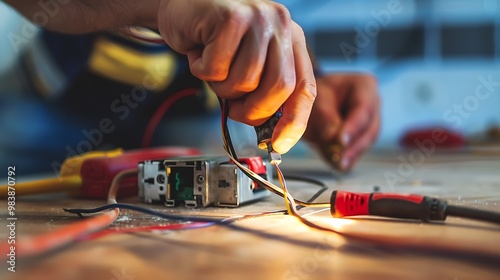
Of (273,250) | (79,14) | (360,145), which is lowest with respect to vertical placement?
(273,250)

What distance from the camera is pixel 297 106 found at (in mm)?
638

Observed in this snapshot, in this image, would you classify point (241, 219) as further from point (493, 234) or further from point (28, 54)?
point (28, 54)

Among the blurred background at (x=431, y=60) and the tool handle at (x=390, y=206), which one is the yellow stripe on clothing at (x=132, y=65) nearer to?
the tool handle at (x=390, y=206)

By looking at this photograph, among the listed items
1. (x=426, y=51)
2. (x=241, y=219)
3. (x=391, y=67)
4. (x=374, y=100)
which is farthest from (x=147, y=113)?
(x=426, y=51)

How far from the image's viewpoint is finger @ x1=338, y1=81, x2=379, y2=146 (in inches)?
51.4

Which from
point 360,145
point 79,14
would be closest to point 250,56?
point 79,14

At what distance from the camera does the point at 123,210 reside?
0.65 meters

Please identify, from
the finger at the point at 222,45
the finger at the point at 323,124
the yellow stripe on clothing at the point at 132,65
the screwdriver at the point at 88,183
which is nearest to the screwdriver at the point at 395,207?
the finger at the point at 222,45

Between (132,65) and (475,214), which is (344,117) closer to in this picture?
(132,65)

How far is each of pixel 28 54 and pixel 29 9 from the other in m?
0.54

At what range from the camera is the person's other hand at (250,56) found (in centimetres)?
58

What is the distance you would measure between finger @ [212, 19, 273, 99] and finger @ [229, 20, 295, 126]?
0.01 m

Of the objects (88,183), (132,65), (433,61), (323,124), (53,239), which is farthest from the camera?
(433,61)

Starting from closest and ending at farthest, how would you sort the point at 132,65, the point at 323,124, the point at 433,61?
1. the point at 323,124
2. the point at 132,65
3. the point at 433,61
